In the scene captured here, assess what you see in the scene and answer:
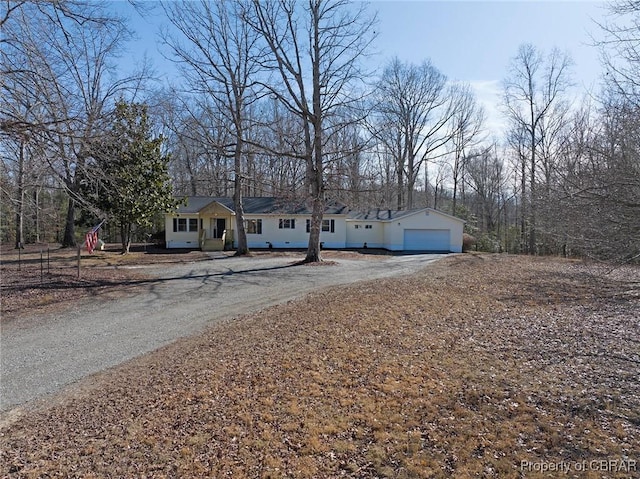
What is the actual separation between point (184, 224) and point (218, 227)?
2.26 m

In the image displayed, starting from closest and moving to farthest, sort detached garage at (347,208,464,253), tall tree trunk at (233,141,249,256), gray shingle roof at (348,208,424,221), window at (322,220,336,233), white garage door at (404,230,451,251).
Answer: tall tree trunk at (233,141,249,256) → detached garage at (347,208,464,253) → white garage door at (404,230,451,251) → window at (322,220,336,233) → gray shingle roof at (348,208,424,221)

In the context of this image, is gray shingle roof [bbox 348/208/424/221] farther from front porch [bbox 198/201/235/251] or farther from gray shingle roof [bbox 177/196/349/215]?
front porch [bbox 198/201/235/251]

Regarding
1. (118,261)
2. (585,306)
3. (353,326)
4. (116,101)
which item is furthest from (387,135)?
(353,326)

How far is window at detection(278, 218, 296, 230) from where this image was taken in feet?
86.7

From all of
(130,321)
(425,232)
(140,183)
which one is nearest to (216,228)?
(140,183)

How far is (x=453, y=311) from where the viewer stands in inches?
344

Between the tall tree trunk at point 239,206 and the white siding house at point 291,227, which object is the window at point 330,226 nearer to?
the white siding house at point 291,227

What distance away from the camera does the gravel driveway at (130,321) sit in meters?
5.52

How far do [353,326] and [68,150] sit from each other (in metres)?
6.31

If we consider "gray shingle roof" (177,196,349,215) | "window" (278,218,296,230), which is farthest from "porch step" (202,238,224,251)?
"window" (278,218,296,230)

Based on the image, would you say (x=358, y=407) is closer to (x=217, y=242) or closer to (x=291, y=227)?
(x=217, y=242)

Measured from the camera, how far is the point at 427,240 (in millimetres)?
27000

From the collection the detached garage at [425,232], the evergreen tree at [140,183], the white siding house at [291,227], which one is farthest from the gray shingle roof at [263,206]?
the detached garage at [425,232]

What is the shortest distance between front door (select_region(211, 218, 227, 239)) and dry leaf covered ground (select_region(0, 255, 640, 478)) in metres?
19.5
